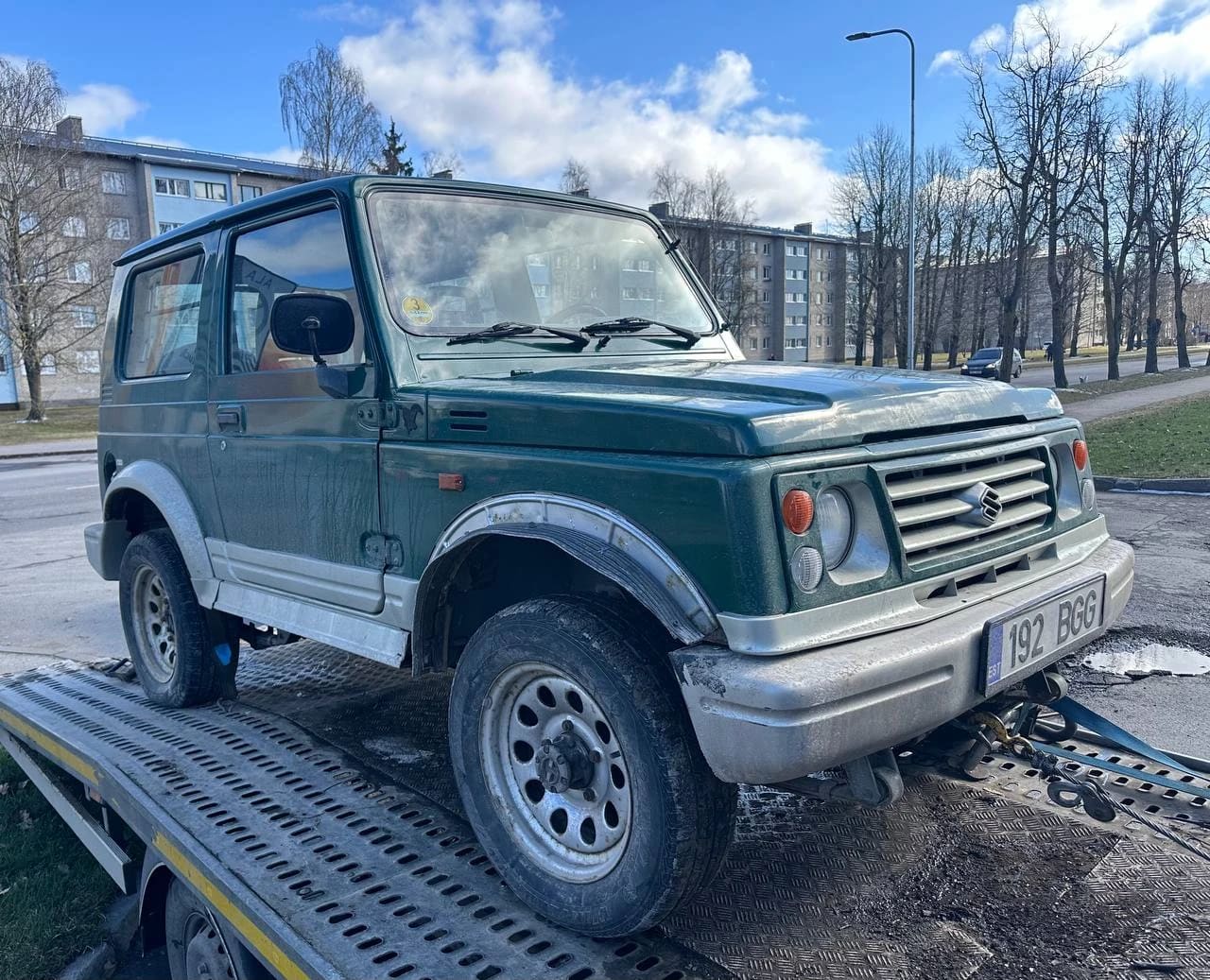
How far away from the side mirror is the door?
3.5 inches

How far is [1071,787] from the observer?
2658 millimetres

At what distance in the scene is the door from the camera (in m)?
3.02

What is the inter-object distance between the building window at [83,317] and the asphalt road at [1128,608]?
23704 millimetres

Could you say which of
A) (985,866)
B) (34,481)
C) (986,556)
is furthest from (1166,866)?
(34,481)

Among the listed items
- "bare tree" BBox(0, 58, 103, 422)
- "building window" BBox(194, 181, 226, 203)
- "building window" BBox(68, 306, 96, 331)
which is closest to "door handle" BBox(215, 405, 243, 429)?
"bare tree" BBox(0, 58, 103, 422)

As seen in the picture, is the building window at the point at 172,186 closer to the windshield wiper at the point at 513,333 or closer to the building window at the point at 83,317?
the building window at the point at 83,317

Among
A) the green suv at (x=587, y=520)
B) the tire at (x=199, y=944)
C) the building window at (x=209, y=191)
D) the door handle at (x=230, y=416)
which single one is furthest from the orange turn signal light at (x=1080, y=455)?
the building window at (x=209, y=191)

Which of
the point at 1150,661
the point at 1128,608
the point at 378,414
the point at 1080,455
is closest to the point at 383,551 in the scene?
the point at 378,414

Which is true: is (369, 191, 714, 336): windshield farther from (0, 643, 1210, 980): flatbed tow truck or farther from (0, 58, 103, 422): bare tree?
(0, 58, 103, 422): bare tree

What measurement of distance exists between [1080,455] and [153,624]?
3.94 metres

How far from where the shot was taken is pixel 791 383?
8.29 ft

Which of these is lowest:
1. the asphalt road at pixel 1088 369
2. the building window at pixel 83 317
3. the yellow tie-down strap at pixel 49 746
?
the yellow tie-down strap at pixel 49 746

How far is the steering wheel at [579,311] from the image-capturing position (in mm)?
3469

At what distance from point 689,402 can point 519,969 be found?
1.38 meters
